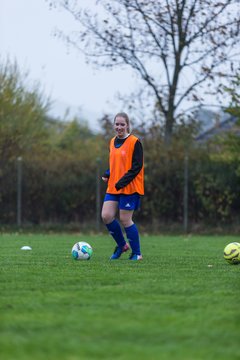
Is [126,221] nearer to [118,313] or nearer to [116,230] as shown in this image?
[116,230]

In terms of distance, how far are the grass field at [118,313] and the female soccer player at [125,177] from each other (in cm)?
136

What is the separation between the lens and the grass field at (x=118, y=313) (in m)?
4.45

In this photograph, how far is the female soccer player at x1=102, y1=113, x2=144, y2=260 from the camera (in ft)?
33.6

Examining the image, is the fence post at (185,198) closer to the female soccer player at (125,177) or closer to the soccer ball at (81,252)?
the female soccer player at (125,177)

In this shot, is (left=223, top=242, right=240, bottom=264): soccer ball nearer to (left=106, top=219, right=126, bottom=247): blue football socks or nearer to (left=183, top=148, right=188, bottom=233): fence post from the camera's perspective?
(left=106, top=219, right=126, bottom=247): blue football socks

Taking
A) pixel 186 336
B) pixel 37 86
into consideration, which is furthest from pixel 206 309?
pixel 37 86

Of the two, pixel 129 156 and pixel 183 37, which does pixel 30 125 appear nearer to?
pixel 183 37

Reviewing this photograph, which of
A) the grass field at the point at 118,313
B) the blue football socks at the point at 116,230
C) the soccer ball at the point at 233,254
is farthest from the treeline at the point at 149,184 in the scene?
the grass field at the point at 118,313

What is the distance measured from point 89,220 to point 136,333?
63.7 ft

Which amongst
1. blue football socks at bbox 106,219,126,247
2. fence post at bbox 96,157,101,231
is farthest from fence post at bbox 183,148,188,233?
blue football socks at bbox 106,219,126,247

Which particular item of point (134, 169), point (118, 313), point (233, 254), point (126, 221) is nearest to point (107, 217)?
point (126, 221)

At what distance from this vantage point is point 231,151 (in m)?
24.0

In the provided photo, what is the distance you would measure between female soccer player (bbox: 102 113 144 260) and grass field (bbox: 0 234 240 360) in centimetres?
136

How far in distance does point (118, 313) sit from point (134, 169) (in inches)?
187
